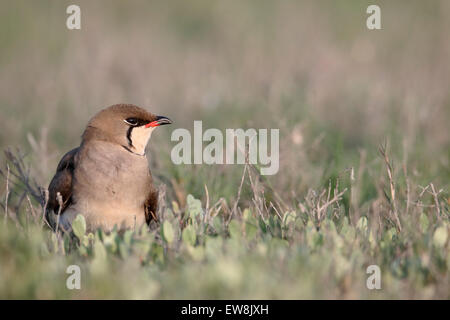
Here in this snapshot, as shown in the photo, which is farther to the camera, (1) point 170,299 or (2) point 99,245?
(2) point 99,245

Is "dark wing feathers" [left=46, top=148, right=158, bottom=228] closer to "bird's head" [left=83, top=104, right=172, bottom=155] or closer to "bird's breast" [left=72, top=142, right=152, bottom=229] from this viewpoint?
"bird's breast" [left=72, top=142, right=152, bottom=229]

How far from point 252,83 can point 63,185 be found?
4470mm

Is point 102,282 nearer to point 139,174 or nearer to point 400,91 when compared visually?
point 139,174

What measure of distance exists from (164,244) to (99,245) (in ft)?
1.06

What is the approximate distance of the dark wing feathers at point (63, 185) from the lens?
3.88m

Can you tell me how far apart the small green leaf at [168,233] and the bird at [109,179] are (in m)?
0.34

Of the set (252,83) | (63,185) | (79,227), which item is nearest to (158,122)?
(63,185)

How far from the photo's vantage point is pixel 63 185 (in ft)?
12.8

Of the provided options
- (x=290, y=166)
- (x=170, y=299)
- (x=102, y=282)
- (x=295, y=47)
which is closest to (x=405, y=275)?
(x=170, y=299)

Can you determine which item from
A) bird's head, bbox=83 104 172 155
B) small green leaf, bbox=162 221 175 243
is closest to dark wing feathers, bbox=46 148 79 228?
bird's head, bbox=83 104 172 155

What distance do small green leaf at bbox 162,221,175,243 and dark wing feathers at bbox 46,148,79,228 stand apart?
74cm

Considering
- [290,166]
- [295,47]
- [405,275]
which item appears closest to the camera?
[405,275]

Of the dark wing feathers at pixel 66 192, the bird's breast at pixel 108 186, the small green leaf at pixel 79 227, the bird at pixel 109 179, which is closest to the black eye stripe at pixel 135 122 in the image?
the bird at pixel 109 179
